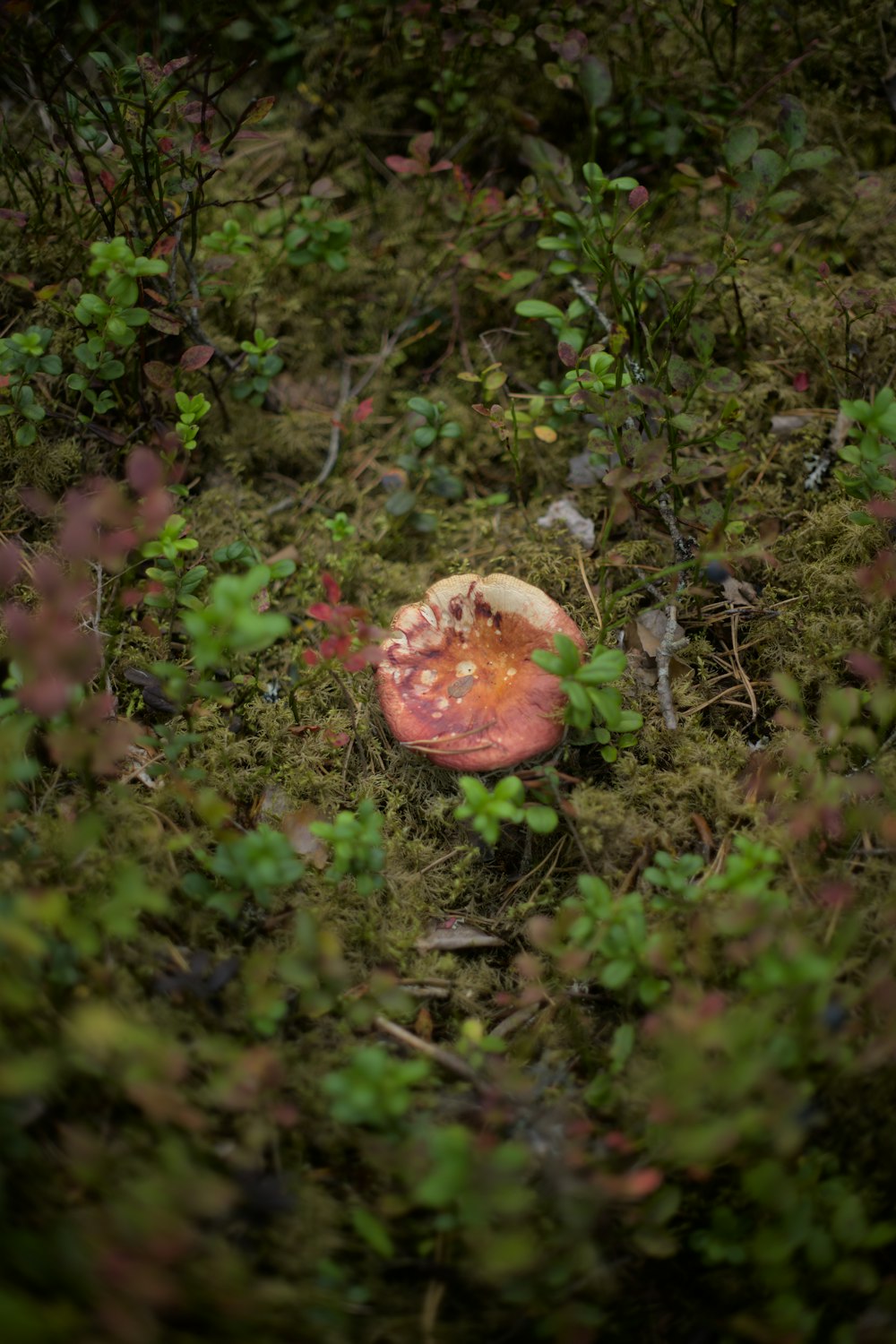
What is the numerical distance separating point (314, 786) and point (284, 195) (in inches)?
106

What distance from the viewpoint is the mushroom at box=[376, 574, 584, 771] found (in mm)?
2529

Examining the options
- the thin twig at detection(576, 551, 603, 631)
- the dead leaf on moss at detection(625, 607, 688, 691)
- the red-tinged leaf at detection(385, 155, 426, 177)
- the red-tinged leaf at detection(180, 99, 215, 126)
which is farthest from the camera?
the red-tinged leaf at detection(385, 155, 426, 177)

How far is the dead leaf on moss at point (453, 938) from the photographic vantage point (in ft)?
8.23

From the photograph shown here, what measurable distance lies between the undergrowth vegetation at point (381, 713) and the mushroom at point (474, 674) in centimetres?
16

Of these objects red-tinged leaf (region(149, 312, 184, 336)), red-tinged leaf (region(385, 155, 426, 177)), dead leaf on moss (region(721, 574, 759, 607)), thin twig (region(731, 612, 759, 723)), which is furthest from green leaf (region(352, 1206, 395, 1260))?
red-tinged leaf (region(385, 155, 426, 177))

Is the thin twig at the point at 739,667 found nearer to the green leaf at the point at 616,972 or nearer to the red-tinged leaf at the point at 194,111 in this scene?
the green leaf at the point at 616,972

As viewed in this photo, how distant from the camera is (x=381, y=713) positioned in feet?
9.62

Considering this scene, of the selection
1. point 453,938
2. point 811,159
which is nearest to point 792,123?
point 811,159

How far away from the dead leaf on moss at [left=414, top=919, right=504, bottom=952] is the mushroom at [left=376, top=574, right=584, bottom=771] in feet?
1.65

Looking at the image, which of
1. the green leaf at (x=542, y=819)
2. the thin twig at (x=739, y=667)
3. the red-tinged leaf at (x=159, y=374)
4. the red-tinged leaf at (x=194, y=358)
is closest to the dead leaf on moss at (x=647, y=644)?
the thin twig at (x=739, y=667)

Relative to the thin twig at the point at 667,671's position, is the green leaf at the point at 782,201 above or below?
above

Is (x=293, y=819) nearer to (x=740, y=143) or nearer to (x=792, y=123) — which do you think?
(x=740, y=143)

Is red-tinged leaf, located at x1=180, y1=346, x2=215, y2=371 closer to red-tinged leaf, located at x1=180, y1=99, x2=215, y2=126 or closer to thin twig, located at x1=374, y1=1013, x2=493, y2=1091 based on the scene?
red-tinged leaf, located at x1=180, y1=99, x2=215, y2=126

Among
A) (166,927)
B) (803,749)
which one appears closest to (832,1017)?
(803,749)
